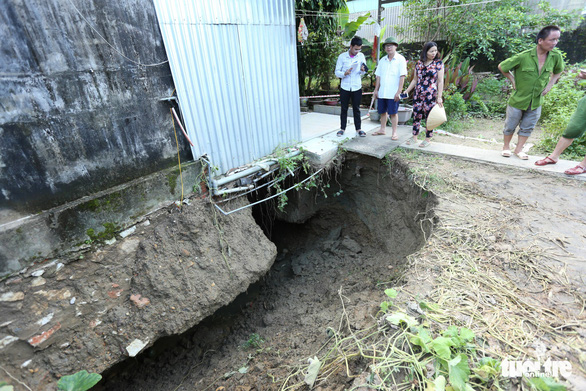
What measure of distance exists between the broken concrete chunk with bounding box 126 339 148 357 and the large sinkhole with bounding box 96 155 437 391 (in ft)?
2.70

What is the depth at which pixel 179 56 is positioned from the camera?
2.93 meters

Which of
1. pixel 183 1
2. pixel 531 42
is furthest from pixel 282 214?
pixel 531 42

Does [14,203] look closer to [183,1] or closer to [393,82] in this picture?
[183,1]

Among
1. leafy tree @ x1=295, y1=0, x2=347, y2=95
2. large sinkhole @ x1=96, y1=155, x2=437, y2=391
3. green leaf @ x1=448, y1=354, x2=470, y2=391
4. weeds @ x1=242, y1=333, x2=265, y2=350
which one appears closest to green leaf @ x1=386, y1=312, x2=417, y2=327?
green leaf @ x1=448, y1=354, x2=470, y2=391

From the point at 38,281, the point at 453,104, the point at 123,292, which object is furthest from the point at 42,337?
A: the point at 453,104

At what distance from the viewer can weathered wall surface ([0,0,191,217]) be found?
2125mm

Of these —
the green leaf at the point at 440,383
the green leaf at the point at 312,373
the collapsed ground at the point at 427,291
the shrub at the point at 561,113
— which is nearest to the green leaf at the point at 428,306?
the collapsed ground at the point at 427,291

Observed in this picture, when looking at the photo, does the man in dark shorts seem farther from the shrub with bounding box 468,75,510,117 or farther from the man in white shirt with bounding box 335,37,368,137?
the shrub with bounding box 468,75,510,117

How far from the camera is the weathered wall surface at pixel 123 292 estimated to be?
2.36 m

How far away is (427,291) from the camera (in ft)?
7.68

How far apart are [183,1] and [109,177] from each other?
6.18 ft

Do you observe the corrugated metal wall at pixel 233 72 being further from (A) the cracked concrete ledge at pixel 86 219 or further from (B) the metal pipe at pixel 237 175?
(A) the cracked concrete ledge at pixel 86 219

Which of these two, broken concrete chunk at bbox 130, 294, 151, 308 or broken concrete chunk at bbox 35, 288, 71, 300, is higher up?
broken concrete chunk at bbox 35, 288, 71, 300

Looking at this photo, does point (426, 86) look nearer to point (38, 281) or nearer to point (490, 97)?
point (490, 97)
